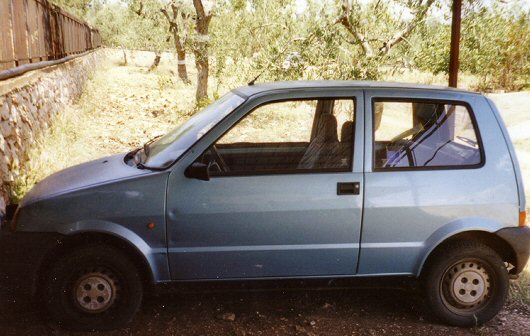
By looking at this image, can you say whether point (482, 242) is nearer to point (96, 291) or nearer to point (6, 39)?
point (96, 291)

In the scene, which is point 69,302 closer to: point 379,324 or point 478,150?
point 379,324

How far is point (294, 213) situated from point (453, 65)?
3.92 metres

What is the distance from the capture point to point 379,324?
3992mm

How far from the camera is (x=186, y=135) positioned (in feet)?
13.1

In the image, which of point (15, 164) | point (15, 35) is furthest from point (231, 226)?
point (15, 35)

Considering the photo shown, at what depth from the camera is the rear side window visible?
3832 millimetres

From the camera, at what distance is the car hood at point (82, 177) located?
3.63 metres

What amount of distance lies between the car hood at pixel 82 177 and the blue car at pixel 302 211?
0.02 meters

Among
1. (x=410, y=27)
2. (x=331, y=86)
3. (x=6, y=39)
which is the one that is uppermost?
(x=410, y=27)

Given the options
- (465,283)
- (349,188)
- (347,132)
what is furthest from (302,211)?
(465,283)

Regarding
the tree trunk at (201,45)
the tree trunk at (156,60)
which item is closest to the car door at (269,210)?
the tree trunk at (201,45)

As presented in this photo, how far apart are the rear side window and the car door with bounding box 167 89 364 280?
10.0 inches

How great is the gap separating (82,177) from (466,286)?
3.02 m

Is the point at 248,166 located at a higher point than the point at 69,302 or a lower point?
higher
